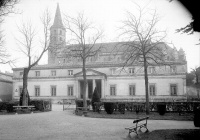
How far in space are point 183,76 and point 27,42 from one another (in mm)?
27820

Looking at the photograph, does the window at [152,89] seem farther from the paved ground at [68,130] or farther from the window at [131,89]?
the paved ground at [68,130]

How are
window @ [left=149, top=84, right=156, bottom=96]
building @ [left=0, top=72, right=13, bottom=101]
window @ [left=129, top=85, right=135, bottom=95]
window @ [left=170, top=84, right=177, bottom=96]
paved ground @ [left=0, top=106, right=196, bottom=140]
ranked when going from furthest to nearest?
1. building @ [left=0, top=72, right=13, bottom=101]
2. window @ [left=129, top=85, right=135, bottom=95]
3. window @ [left=149, top=84, right=156, bottom=96]
4. window @ [left=170, top=84, right=177, bottom=96]
5. paved ground @ [left=0, top=106, right=196, bottom=140]

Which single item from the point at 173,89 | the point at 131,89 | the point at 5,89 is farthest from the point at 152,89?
the point at 5,89

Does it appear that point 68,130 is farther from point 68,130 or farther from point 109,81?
point 109,81

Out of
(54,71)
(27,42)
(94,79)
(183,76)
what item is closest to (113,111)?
(27,42)

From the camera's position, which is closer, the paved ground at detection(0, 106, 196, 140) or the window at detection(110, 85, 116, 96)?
the paved ground at detection(0, 106, 196, 140)

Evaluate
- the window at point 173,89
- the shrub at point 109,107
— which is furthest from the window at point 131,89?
the shrub at point 109,107

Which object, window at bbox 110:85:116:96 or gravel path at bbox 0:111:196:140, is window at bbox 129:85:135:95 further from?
gravel path at bbox 0:111:196:140

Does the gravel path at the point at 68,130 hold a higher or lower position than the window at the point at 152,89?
lower

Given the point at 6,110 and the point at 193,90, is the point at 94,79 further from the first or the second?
the point at 193,90

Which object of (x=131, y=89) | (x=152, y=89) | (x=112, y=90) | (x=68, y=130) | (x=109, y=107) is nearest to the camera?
(x=68, y=130)

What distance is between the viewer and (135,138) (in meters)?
8.88

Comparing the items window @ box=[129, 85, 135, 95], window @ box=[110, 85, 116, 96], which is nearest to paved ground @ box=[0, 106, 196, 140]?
window @ box=[129, 85, 135, 95]

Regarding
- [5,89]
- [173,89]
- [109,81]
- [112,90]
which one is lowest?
[112,90]
